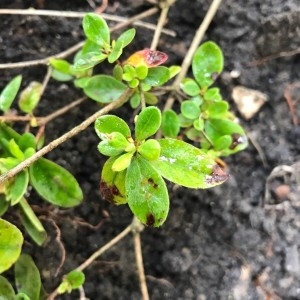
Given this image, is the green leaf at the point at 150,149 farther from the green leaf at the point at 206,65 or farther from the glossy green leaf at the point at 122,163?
the green leaf at the point at 206,65

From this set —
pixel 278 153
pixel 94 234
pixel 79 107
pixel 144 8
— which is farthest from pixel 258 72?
pixel 94 234

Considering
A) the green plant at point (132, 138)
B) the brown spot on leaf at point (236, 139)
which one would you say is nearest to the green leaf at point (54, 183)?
the green plant at point (132, 138)

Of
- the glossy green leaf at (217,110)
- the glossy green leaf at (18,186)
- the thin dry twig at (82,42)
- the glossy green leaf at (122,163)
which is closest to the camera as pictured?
the glossy green leaf at (122,163)

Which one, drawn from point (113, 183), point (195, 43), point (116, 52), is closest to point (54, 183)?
point (113, 183)

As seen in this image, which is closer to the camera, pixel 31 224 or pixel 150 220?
pixel 150 220

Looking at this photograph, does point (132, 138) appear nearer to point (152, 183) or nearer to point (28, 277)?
point (152, 183)

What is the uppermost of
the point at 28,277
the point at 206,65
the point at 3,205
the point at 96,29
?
the point at 96,29

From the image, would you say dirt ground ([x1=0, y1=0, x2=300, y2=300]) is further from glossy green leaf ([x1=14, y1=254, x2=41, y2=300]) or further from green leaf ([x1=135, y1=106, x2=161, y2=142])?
green leaf ([x1=135, y1=106, x2=161, y2=142])

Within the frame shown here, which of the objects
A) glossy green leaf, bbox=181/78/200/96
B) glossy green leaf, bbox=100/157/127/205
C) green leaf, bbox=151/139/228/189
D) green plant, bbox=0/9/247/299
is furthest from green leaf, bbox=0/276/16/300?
glossy green leaf, bbox=181/78/200/96
